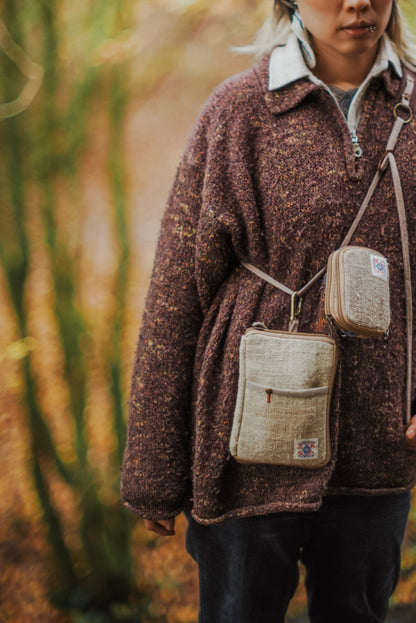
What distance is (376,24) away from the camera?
0.90 m

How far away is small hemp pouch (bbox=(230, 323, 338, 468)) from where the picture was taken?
0.87 metres

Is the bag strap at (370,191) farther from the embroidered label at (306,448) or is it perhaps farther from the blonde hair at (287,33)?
the embroidered label at (306,448)

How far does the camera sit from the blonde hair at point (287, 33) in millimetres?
1013

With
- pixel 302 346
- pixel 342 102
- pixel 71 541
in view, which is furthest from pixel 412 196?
pixel 71 541

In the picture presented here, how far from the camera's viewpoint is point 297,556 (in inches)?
41.3

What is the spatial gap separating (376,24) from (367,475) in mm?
728

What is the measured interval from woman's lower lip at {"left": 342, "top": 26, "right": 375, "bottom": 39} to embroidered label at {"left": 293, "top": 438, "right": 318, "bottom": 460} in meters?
0.64

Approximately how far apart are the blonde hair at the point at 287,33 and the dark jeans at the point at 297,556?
2.60 feet

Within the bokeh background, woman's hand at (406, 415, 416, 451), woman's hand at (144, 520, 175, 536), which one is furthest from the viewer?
the bokeh background

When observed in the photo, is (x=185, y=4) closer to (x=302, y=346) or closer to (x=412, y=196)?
(x=412, y=196)

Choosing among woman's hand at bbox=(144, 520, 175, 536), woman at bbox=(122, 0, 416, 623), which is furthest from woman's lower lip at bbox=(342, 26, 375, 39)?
woman's hand at bbox=(144, 520, 175, 536)

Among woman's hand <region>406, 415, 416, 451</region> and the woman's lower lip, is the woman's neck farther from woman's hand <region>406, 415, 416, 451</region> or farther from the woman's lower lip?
woman's hand <region>406, 415, 416, 451</region>

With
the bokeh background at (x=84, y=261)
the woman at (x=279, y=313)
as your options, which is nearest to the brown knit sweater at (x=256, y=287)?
the woman at (x=279, y=313)

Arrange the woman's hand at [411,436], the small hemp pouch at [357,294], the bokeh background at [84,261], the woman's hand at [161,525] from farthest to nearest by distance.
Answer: the bokeh background at [84,261] < the woman's hand at [161,525] < the woman's hand at [411,436] < the small hemp pouch at [357,294]
